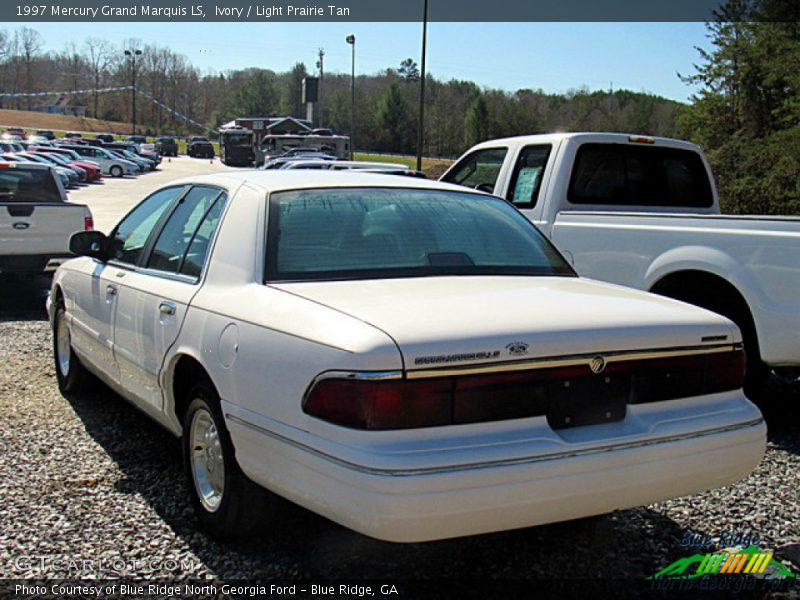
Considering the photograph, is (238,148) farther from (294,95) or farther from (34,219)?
(294,95)

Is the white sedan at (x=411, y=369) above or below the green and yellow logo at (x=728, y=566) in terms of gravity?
above

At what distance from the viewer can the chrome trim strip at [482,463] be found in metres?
2.55

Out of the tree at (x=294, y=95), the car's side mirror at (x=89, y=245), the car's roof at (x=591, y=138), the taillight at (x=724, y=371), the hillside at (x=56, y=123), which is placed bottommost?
the taillight at (x=724, y=371)

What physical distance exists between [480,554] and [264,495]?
0.94 m

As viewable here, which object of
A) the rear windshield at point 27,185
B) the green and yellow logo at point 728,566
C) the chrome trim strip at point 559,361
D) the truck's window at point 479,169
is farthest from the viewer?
the rear windshield at point 27,185

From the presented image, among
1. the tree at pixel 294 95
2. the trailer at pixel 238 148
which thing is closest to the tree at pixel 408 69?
the tree at pixel 294 95

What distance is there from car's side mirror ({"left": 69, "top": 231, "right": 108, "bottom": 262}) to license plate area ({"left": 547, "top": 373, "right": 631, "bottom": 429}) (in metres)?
3.18

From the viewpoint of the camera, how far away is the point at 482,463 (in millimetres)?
2629

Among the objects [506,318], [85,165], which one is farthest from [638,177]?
[85,165]

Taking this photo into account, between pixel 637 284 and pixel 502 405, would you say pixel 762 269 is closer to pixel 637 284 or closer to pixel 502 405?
pixel 637 284

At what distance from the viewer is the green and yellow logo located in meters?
3.38

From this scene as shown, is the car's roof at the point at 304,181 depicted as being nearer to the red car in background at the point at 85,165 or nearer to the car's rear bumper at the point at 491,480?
the car's rear bumper at the point at 491,480

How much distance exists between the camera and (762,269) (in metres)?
5.12

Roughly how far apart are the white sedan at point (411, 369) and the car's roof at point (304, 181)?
2 cm
